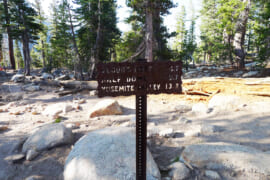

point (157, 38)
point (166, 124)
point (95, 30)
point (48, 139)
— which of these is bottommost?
point (166, 124)

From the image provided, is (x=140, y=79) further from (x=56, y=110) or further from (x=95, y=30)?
(x=95, y=30)

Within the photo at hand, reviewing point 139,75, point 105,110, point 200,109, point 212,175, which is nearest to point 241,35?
point 200,109

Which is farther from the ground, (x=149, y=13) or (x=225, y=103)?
(x=149, y=13)

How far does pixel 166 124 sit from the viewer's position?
4.76 m

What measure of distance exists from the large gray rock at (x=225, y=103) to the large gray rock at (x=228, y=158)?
284 cm

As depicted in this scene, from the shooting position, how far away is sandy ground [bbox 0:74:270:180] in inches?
119

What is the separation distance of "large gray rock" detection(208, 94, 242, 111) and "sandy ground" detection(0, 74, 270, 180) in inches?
9.2

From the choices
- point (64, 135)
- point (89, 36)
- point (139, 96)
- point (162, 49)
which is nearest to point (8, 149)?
point (64, 135)

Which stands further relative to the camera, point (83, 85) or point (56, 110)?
point (83, 85)

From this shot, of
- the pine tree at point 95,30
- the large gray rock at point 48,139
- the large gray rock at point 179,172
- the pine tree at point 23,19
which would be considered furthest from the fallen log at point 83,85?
the pine tree at point 23,19

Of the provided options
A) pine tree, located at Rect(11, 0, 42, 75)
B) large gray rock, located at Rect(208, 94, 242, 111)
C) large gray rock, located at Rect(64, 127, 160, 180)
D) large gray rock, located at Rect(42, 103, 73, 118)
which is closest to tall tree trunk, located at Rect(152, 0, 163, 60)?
large gray rock, located at Rect(208, 94, 242, 111)

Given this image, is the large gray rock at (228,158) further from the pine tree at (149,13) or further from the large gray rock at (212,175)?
the pine tree at (149,13)

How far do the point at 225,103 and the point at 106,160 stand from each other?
4705 millimetres

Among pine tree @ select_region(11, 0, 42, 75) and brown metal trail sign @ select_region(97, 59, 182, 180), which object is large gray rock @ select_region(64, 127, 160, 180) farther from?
pine tree @ select_region(11, 0, 42, 75)
